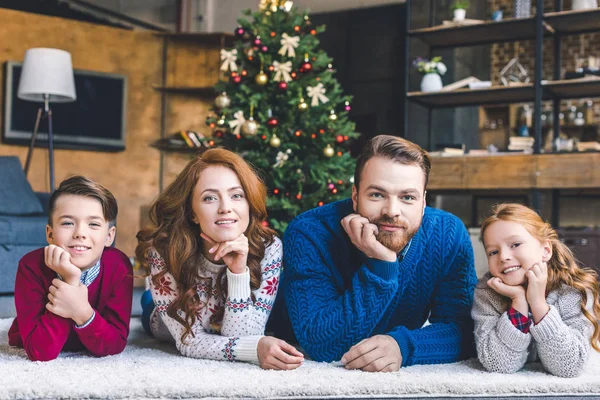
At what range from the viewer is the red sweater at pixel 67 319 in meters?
1.81

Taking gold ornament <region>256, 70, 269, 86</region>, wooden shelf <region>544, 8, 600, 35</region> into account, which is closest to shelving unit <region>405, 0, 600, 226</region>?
wooden shelf <region>544, 8, 600, 35</region>

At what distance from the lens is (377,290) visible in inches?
68.1

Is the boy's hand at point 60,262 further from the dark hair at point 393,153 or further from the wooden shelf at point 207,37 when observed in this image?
the wooden shelf at point 207,37

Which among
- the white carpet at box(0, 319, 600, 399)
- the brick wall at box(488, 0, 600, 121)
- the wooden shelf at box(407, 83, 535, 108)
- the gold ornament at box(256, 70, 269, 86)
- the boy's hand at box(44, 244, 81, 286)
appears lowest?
the white carpet at box(0, 319, 600, 399)

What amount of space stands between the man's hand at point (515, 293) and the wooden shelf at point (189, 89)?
5.12 meters

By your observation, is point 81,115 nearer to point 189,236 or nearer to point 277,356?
point 189,236

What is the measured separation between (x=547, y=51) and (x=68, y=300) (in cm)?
700

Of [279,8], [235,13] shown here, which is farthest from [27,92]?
[235,13]

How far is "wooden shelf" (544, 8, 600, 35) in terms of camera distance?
4.91 metres

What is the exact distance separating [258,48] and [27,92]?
188 cm

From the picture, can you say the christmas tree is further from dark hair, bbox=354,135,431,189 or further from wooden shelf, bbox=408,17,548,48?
dark hair, bbox=354,135,431,189

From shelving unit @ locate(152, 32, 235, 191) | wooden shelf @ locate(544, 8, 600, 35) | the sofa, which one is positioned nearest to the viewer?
the sofa

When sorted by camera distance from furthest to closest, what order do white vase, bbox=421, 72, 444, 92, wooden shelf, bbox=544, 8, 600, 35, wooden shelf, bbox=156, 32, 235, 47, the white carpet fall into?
wooden shelf, bbox=156, 32, 235, 47 < white vase, bbox=421, 72, 444, 92 < wooden shelf, bbox=544, 8, 600, 35 < the white carpet

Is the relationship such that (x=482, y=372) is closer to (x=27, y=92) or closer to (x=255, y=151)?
(x=255, y=151)
